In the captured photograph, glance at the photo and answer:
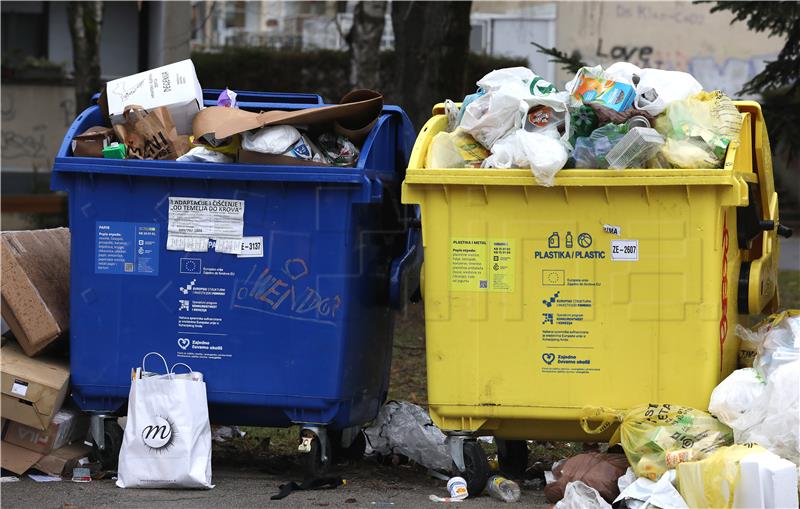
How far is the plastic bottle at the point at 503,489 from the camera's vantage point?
4.36 metres

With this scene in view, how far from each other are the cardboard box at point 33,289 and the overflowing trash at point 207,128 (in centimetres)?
53

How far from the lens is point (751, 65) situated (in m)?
19.0

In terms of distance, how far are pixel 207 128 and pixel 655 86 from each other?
1.82m

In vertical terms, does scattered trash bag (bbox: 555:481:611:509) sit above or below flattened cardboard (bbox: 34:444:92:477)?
above

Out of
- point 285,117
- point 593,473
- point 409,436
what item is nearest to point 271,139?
point 285,117

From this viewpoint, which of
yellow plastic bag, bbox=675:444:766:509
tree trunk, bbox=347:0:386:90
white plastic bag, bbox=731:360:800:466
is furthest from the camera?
tree trunk, bbox=347:0:386:90

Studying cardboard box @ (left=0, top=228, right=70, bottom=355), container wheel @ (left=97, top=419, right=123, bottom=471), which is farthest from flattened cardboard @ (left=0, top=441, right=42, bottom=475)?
cardboard box @ (left=0, top=228, right=70, bottom=355)

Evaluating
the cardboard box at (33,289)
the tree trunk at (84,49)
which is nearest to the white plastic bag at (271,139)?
the cardboard box at (33,289)

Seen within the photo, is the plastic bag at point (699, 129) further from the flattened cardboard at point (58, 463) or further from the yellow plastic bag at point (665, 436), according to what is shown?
the flattened cardboard at point (58, 463)

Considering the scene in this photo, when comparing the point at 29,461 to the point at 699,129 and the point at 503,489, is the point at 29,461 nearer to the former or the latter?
the point at 503,489

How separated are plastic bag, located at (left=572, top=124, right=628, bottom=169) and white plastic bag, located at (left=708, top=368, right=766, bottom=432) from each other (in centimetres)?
93

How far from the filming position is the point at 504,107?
446 cm

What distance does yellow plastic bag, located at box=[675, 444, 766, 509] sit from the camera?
3.67 m

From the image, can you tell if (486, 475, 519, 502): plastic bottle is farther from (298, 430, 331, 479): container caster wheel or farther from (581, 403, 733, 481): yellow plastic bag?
(298, 430, 331, 479): container caster wheel
